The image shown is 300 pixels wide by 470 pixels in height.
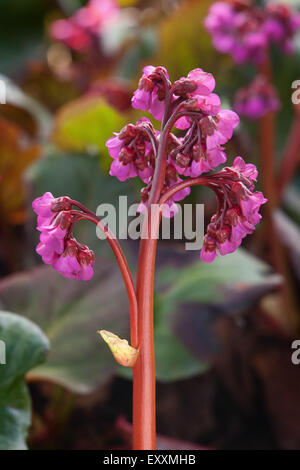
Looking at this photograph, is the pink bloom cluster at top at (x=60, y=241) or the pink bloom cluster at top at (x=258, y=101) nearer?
the pink bloom cluster at top at (x=60, y=241)

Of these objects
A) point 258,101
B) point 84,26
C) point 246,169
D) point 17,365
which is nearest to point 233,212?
point 246,169

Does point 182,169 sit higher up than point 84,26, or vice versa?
point 84,26

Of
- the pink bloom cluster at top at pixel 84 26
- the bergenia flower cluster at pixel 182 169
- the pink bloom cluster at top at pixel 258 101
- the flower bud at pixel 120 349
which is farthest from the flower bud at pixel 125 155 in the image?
the pink bloom cluster at top at pixel 84 26

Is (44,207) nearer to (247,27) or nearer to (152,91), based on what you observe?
(152,91)

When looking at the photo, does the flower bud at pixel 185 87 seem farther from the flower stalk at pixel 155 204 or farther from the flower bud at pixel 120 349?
the flower bud at pixel 120 349

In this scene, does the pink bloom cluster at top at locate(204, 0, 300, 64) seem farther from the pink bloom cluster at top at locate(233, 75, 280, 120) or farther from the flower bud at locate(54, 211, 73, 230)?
the flower bud at locate(54, 211, 73, 230)

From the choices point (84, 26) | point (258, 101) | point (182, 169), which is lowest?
point (182, 169)
